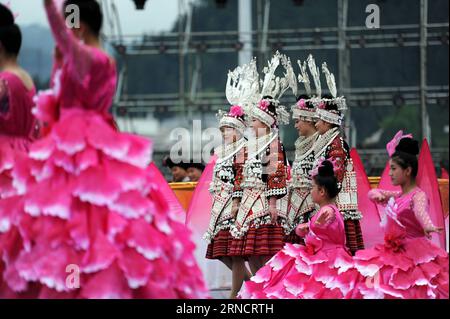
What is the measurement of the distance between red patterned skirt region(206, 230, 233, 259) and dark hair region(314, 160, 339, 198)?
0.91m

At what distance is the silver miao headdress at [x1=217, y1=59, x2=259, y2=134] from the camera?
302 inches

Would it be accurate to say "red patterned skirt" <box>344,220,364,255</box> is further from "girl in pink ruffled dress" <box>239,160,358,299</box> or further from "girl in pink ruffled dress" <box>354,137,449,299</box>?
"girl in pink ruffled dress" <box>354,137,449,299</box>

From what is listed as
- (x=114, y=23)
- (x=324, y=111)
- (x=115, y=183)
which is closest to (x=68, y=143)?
(x=115, y=183)

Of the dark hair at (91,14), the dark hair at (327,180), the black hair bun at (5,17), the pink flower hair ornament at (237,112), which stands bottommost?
the dark hair at (327,180)

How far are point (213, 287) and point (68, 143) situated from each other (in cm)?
437

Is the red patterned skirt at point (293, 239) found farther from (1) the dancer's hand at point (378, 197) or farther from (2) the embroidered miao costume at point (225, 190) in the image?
(1) the dancer's hand at point (378, 197)

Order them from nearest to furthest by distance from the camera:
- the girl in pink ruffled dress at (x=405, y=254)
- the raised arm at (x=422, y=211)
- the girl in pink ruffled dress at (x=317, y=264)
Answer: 1. the raised arm at (x=422, y=211)
2. the girl in pink ruffled dress at (x=405, y=254)
3. the girl in pink ruffled dress at (x=317, y=264)

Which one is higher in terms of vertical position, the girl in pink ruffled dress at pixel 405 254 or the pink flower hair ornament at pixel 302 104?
the pink flower hair ornament at pixel 302 104

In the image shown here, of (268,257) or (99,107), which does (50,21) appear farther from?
(268,257)

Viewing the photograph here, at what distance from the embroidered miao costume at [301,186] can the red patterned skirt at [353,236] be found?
24 cm

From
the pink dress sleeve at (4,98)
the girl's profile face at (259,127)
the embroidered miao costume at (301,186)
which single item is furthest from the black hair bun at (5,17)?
the embroidered miao costume at (301,186)

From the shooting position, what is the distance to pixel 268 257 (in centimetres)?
729

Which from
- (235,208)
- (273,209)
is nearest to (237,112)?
(235,208)

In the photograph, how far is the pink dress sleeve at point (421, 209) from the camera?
5.86m
